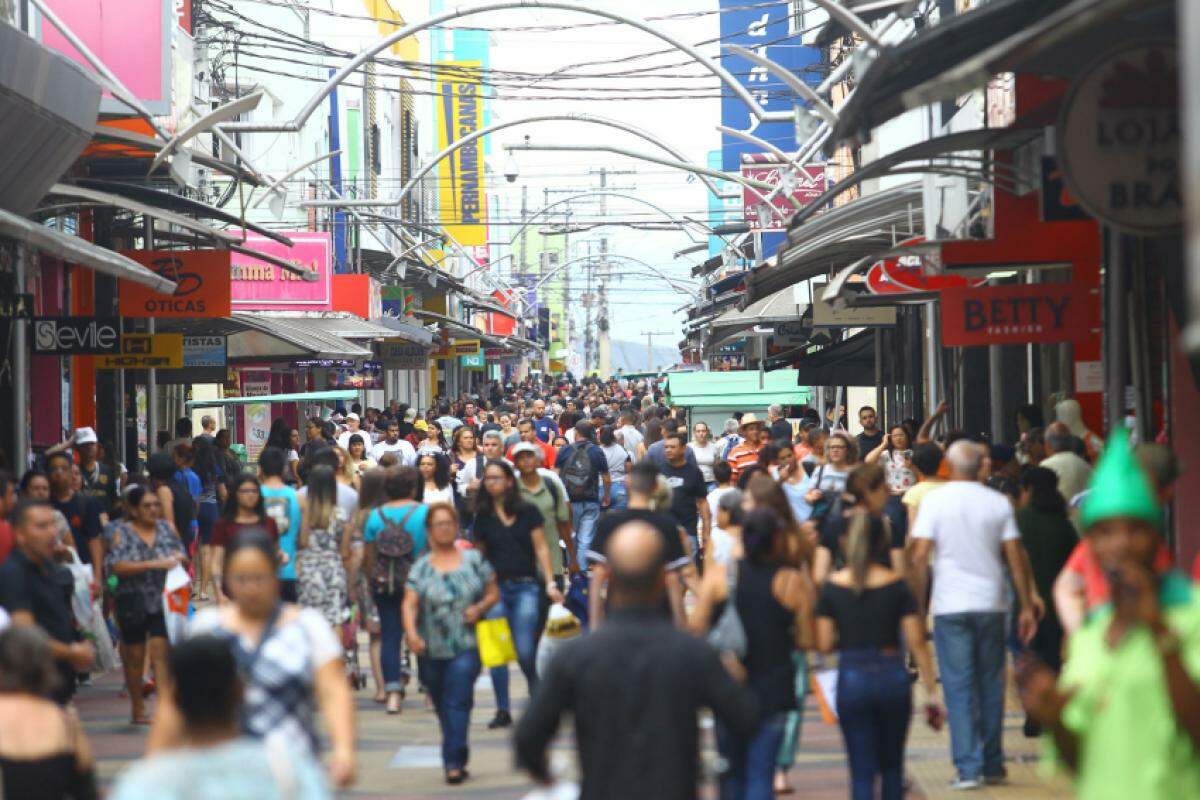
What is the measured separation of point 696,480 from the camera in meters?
16.7

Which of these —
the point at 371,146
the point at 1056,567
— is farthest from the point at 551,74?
the point at 371,146

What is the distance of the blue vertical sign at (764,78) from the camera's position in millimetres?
50656

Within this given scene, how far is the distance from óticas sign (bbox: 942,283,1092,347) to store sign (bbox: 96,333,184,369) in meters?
9.74

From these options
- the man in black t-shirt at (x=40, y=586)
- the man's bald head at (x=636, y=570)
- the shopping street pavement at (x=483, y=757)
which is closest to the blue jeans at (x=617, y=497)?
the shopping street pavement at (x=483, y=757)

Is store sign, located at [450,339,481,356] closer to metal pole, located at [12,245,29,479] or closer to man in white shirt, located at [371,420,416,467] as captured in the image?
man in white shirt, located at [371,420,416,467]

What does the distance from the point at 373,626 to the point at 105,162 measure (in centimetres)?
994

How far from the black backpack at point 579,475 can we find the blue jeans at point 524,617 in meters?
5.77

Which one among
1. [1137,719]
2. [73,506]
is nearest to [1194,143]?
[1137,719]

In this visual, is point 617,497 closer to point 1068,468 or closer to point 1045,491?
point 1068,468

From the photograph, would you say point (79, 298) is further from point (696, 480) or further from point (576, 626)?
point (576, 626)

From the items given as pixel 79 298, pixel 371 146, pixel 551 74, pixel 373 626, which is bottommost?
pixel 373 626

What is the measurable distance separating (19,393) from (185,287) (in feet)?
11.7

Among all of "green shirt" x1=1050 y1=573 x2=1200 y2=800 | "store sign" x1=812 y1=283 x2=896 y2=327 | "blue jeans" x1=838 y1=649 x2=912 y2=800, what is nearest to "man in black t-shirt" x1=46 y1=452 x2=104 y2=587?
"blue jeans" x1=838 y1=649 x2=912 y2=800

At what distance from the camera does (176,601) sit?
487 inches
